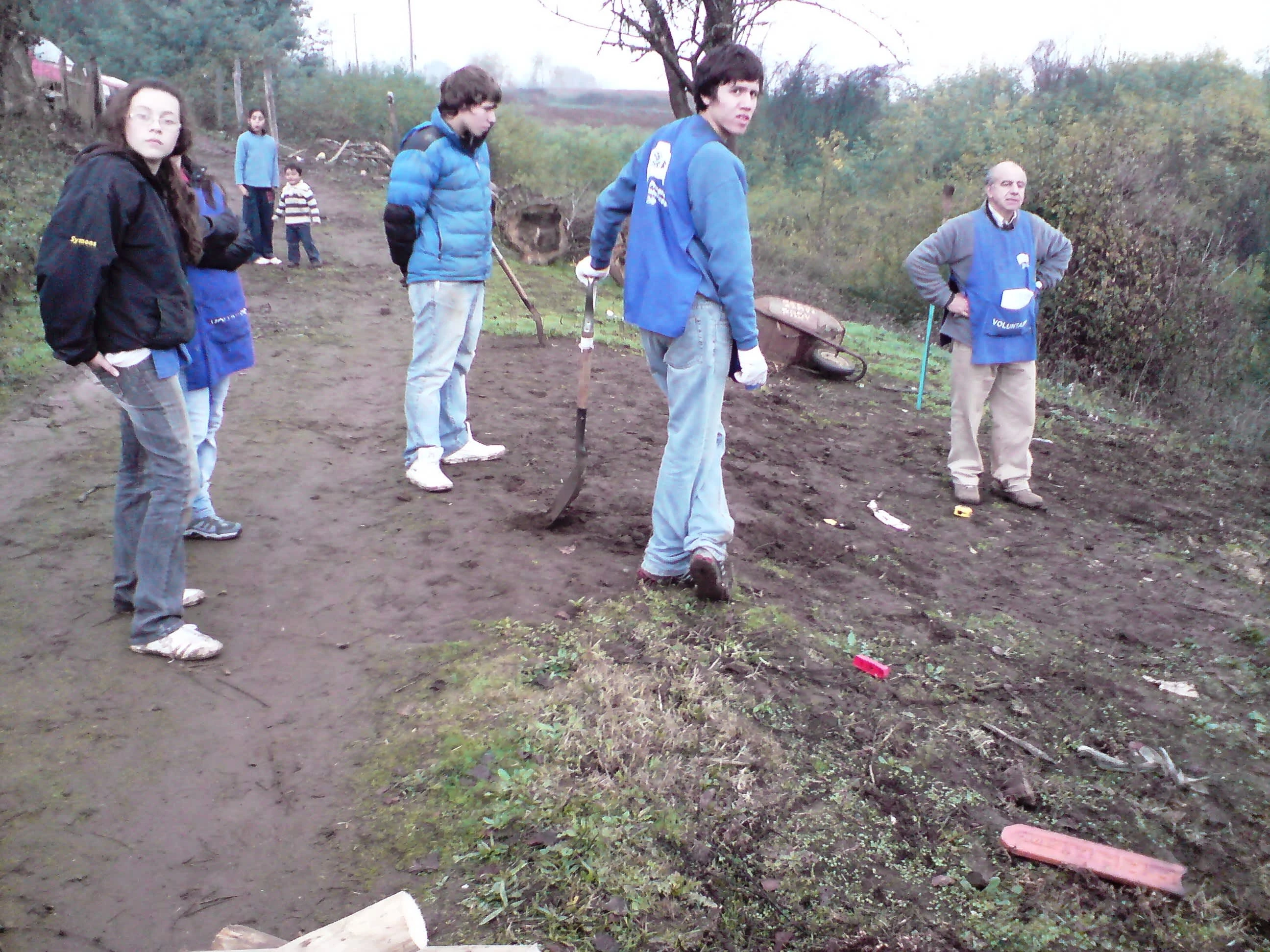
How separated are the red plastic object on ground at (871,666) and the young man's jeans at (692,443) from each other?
0.68m

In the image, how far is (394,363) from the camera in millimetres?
7598

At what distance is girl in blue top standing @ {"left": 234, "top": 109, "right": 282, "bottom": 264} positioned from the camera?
10719 mm

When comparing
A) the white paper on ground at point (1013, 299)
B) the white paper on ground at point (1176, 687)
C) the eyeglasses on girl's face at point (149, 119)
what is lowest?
the white paper on ground at point (1176, 687)

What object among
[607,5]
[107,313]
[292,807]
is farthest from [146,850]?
[607,5]

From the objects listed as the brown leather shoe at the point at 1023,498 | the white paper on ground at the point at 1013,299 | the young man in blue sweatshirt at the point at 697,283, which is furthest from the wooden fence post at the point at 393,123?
the young man in blue sweatshirt at the point at 697,283

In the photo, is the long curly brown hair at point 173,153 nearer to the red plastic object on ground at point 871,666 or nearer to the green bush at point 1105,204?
the red plastic object on ground at point 871,666

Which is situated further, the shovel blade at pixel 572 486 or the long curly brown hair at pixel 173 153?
the shovel blade at pixel 572 486

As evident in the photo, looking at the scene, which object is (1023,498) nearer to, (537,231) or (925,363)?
(925,363)

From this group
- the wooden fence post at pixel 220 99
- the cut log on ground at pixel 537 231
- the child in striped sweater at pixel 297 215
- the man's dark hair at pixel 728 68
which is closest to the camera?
the man's dark hair at pixel 728 68

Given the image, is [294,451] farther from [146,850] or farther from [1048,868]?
Answer: [1048,868]

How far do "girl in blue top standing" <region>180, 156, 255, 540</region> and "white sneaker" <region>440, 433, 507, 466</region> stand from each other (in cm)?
156

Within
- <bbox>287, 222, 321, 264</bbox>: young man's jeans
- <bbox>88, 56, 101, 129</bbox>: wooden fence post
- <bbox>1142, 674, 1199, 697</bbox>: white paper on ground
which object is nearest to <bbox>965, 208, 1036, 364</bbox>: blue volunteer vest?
<bbox>1142, 674, 1199, 697</bbox>: white paper on ground

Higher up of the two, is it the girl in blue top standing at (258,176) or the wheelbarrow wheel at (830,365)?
the girl in blue top standing at (258,176)

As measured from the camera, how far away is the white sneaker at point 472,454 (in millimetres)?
5406
